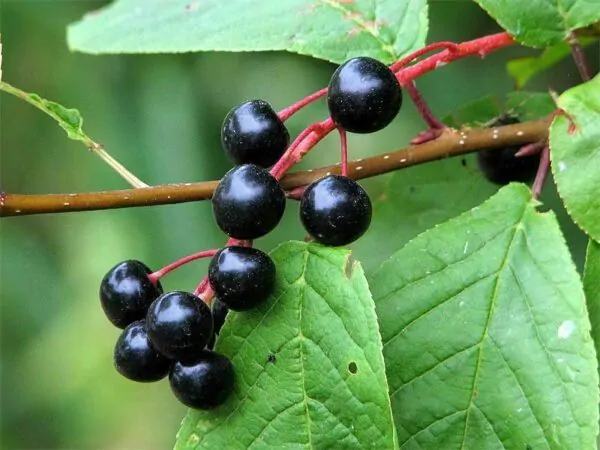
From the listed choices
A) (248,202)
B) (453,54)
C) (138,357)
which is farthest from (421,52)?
(138,357)

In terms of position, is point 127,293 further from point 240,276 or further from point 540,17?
point 540,17

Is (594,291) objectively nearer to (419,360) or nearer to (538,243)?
(538,243)

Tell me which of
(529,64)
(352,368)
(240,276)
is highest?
(529,64)

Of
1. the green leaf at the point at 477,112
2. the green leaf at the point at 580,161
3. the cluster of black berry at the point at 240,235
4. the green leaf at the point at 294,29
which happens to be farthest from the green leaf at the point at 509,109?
the cluster of black berry at the point at 240,235

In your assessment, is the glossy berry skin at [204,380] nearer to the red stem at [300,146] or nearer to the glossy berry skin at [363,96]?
the red stem at [300,146]

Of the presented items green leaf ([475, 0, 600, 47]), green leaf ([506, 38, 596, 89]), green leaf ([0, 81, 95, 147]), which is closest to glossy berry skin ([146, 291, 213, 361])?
green leaf ([0, 81, 95, 147])

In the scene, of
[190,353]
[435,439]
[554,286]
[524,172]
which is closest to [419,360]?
[435,439]
